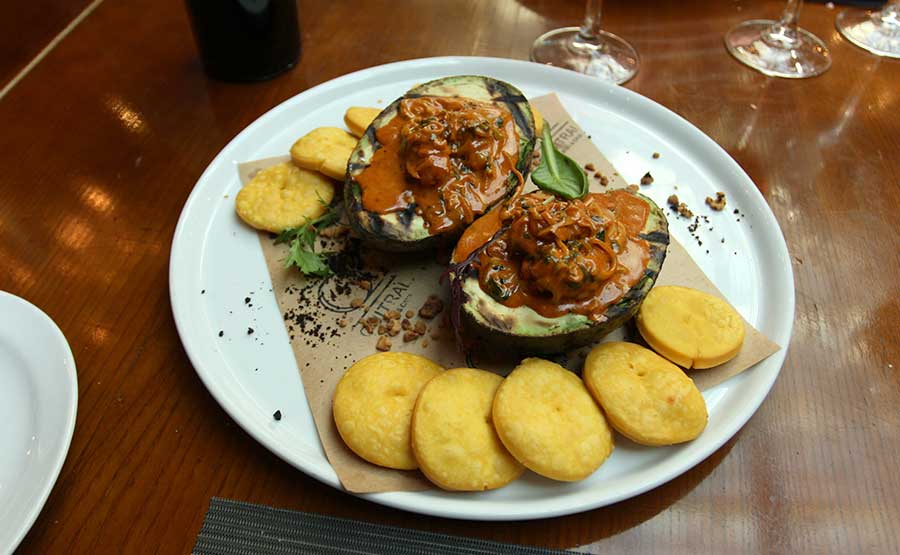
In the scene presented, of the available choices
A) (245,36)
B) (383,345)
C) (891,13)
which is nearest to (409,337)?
(383,345)

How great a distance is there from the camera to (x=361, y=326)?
1269mm

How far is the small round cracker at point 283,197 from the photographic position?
1400 mm

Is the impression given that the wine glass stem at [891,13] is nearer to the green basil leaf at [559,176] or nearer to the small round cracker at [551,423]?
the green basil leaf at [559,176]

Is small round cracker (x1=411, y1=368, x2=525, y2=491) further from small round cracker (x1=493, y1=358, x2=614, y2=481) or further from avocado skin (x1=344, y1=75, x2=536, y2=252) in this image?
avocado skin (x1=344, y1=75, x2=536, y2=252)

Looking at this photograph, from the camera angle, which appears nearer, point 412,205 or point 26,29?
point 412,205

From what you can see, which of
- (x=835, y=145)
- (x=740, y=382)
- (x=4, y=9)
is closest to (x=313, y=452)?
(x=740, y=382)

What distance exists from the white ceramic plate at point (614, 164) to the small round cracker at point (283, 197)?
0.16 feet

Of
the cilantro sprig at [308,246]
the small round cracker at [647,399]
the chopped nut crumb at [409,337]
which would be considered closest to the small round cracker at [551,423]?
the small round cracker at [647,399]

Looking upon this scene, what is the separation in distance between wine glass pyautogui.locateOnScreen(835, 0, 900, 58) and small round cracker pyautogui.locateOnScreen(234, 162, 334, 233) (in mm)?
1812

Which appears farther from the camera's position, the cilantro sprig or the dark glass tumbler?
the dark glass tumbler

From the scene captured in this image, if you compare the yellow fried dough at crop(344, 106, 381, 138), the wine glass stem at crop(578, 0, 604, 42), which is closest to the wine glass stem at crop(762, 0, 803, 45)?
the wine glass stem at crop(578, 0, 604, 42)

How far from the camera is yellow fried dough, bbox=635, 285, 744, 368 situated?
3.68 feet

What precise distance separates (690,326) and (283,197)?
Result: 917mm

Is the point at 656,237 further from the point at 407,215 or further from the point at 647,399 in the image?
the point at 407,215
